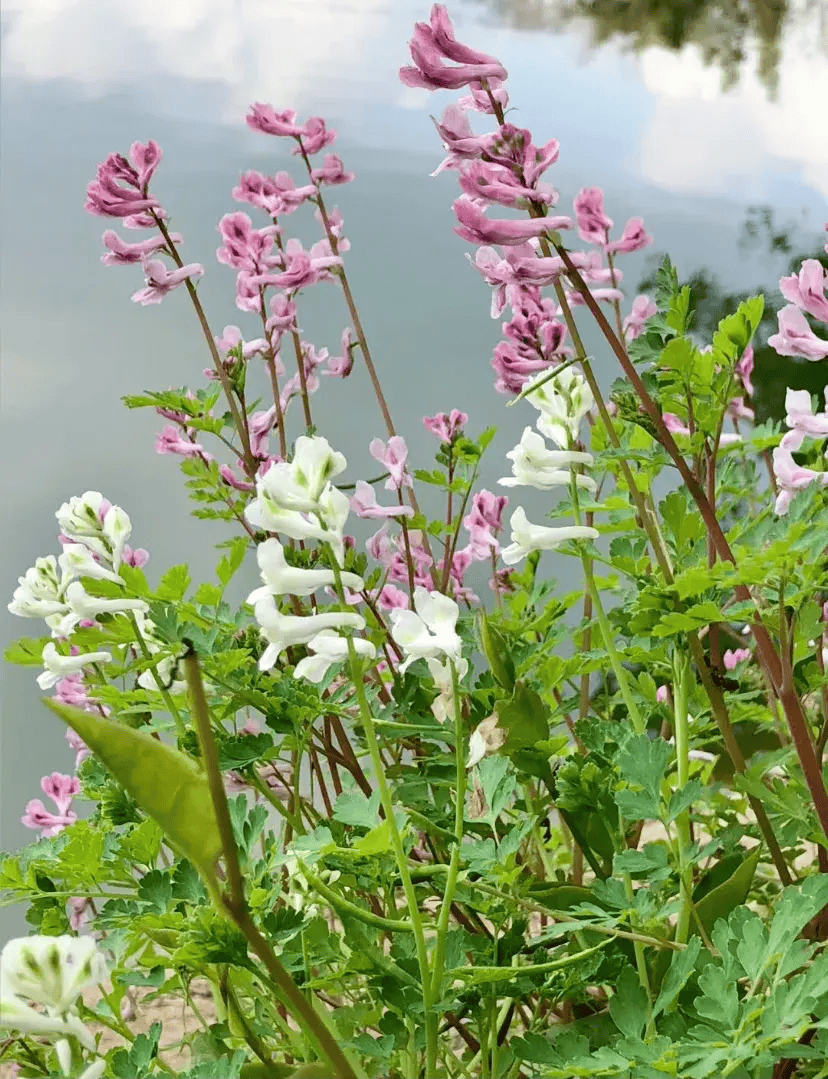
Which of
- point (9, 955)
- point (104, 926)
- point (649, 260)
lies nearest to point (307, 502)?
point (9, 955)

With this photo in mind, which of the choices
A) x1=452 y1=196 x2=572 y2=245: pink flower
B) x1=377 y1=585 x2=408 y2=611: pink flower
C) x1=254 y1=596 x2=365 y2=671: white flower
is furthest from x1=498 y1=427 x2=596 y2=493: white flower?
x1=377 y1=585 x2=408 y2=611: pink flower

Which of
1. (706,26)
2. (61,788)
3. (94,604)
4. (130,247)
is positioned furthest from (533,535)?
(706,26)

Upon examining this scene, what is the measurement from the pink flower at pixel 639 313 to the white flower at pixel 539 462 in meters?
0.31

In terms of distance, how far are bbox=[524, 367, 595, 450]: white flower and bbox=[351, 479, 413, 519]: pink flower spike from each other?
0.25m

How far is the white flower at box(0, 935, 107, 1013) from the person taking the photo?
0.29 m

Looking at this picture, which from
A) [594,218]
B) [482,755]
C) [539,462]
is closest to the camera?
[482,755]

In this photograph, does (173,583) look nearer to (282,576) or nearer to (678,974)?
(282,576)

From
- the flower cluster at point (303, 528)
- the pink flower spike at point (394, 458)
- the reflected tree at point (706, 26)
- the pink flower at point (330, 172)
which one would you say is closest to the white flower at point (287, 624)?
the flower cluster at point (303, 528)

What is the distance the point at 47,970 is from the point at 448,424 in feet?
2.35

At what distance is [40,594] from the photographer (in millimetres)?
646

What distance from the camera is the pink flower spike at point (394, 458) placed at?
35.0 inches

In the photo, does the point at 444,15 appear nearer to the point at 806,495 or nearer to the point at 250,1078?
the point at 806,495

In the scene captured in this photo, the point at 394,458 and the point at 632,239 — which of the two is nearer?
the point at 632,239

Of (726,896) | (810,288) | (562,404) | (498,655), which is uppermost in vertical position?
(810,288)
